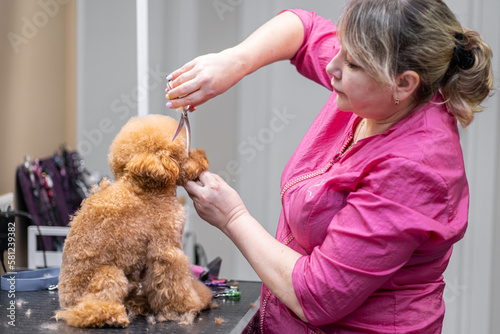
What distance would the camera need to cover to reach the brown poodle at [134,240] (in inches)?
40.0

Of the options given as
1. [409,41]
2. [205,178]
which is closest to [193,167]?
[205,178]

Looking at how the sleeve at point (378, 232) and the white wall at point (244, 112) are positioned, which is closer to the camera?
the sleeve at point (378, 232)

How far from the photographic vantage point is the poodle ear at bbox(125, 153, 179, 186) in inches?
40.0

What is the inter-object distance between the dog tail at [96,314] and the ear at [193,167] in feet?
0.93

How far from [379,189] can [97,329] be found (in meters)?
0.59

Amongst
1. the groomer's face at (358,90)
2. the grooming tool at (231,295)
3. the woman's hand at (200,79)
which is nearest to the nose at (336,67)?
the groomer's face at (358,90)

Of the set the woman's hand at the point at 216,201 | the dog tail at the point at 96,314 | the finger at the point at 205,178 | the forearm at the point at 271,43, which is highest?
the forearm at the point at 271,43

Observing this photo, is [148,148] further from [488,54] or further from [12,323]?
[488,54]

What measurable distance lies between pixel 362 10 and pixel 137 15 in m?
1.65

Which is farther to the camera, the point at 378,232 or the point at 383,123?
the point at 383,123

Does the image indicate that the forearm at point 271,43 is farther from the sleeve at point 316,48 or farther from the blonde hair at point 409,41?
the blonde hair at point 409,41

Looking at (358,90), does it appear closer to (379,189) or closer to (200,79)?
(379,189)

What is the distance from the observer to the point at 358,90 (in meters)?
0.95

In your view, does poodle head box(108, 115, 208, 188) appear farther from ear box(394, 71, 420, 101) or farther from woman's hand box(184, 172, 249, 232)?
ear box(394, 71, 420, 101)
